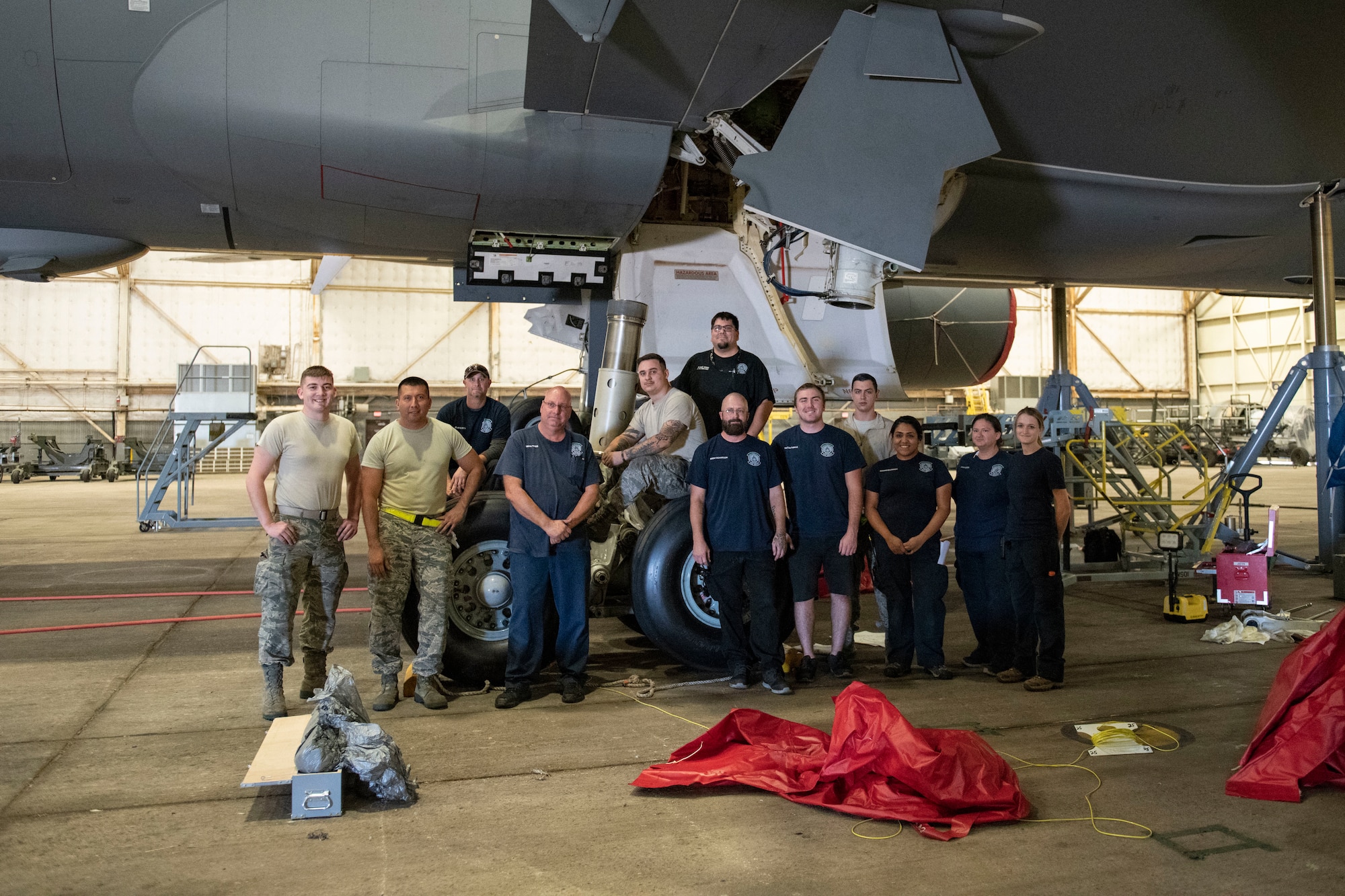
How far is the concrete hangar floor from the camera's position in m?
2.79

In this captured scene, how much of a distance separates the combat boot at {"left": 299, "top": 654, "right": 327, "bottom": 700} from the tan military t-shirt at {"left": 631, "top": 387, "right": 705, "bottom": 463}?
2116 millimetres

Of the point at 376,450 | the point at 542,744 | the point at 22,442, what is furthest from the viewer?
the point at 22,442

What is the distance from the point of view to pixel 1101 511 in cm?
1616

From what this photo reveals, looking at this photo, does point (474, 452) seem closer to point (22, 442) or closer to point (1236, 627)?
point (1236, 627)

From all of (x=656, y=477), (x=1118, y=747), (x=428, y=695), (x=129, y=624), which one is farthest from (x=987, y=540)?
(x=129, y=624)

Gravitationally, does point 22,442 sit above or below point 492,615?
above

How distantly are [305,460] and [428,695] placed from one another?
133cm

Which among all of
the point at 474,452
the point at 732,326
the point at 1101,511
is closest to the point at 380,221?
the point at 474,452

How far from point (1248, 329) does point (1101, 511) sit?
26.2 m

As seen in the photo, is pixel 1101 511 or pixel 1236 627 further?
pixel 1101 511

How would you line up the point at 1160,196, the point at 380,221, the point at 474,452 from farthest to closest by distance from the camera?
the point at 1160,196, the point at 380,221, the point at 474,452

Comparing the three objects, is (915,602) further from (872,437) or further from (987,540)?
(872,437)

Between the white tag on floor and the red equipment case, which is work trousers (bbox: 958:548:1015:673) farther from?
the red equipment case

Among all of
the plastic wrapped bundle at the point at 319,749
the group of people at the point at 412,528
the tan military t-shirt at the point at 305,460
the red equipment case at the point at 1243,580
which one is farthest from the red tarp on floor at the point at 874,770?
the red equipment case at the point at 1243,580
